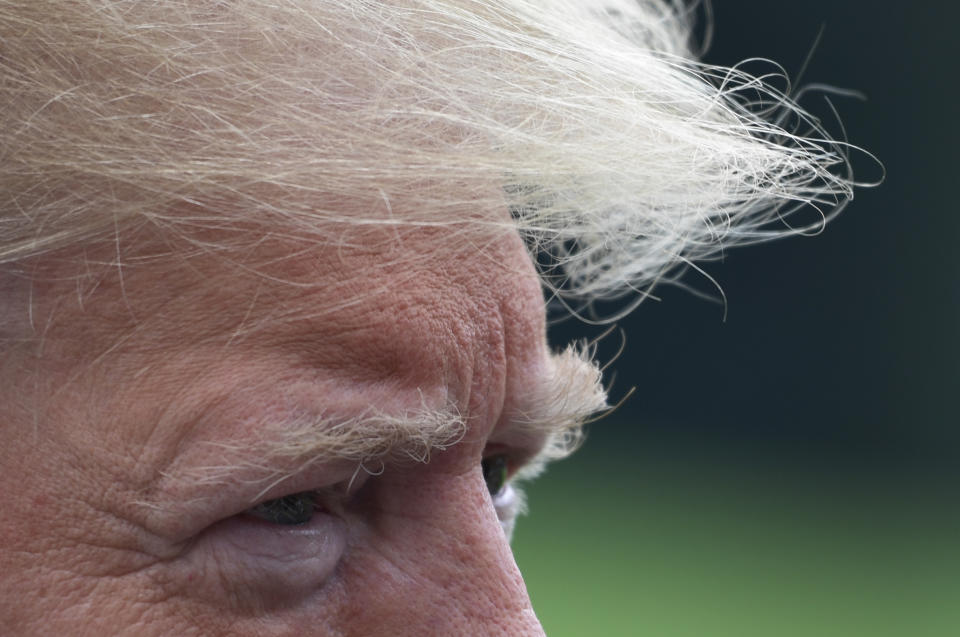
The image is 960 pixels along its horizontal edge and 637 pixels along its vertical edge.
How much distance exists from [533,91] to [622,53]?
8.7 inches

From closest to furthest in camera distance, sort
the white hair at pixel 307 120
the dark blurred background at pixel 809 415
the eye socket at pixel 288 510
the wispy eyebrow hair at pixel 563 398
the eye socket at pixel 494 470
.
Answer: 1. the white hair at pixel 307 120
2. the eye socket at pixel 288 510
3. the wispy eyebrow hair at pixel 563 398
4. the eye socket at pixel 494 470
5. the dark blurred background at pixel 809 415

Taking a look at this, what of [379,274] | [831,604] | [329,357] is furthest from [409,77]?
[831,604]

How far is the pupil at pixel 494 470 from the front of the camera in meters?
1.78

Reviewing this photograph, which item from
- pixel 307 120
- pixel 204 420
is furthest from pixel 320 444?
pixel 307 120

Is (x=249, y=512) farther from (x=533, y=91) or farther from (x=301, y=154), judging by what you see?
(x=533, y=91)

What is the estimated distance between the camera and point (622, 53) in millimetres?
1592

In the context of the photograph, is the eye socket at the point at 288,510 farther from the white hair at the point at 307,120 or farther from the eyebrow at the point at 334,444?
the white hair at the point at 307,120

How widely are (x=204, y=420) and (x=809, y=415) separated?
766 cm

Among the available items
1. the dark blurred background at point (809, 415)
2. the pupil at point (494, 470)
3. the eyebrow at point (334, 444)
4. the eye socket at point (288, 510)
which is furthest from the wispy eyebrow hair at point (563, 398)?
the dark blurred background at point (809, 415)

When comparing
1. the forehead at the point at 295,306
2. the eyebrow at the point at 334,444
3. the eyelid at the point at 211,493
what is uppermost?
the forehead at the point at 295,306

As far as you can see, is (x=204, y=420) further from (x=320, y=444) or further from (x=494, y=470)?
(x=494, y=470)

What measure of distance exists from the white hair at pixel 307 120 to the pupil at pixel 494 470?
0.41m

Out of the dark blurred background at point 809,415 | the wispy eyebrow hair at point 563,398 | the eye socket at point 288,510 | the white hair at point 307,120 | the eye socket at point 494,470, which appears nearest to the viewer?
the white hair at point 307,120

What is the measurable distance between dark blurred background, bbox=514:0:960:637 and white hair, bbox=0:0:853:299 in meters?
5.90
